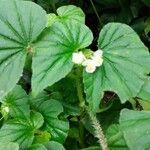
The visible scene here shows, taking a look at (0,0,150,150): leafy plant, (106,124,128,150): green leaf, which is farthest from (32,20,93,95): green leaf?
(106,124,128,150): green leaf

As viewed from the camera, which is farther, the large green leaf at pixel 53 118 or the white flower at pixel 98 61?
the large green leaf at pixel 53 118

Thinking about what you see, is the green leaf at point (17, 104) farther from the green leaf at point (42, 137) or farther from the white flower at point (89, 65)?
the white flower at point (89, 65)

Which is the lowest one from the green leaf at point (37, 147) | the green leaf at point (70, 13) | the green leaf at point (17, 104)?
the green leaf at point (37, 147)

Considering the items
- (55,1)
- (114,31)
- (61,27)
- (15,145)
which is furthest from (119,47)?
(55,1)

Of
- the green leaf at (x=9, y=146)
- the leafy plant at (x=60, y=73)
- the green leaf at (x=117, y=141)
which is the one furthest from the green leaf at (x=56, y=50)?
the green leaf at (x=117, y=141)

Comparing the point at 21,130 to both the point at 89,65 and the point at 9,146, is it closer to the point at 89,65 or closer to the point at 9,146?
the point at 9,146

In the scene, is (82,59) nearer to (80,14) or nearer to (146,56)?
(146,56)

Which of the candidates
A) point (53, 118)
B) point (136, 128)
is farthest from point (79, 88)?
point (136, 128)
